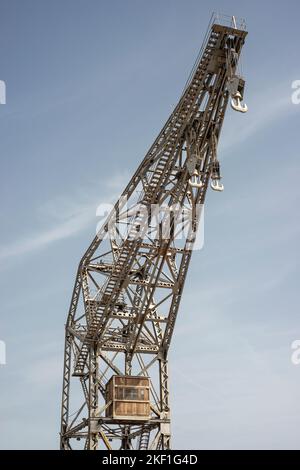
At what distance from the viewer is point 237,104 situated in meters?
27.1

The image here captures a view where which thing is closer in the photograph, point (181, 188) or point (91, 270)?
point (181, 188)

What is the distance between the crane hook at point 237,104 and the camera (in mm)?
26906

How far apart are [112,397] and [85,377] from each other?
475cm

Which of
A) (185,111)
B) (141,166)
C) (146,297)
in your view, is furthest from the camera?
(146,297)

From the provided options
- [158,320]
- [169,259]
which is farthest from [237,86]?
[158,320]

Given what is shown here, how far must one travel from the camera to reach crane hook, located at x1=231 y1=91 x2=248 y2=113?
88.3 feet

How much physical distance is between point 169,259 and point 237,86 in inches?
487

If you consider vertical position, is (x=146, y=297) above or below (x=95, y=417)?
above

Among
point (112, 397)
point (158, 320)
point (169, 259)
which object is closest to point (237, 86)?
point (169, 259)
